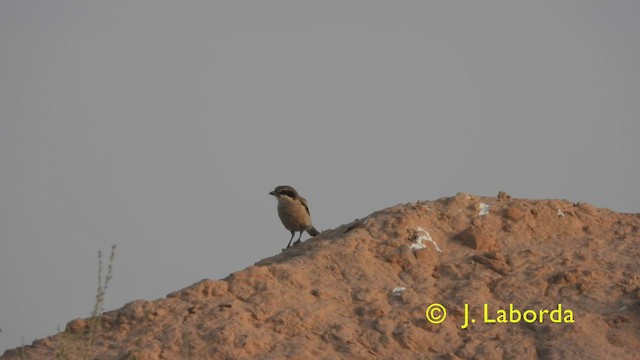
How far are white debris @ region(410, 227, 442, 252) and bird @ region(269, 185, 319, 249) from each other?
4873 mm

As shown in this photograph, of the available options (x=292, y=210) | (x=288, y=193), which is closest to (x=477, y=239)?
(x=292, y=210)

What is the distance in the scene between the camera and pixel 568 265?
7.88 metres

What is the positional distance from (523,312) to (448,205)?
1.77 metres

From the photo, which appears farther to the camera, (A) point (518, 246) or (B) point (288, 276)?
(A) point (518, 246)

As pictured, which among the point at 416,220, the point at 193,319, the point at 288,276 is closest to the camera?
the point at 193,319

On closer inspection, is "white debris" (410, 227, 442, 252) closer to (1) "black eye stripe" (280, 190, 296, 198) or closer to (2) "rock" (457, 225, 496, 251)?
(2) "rock" (457, 225, 496, 251)

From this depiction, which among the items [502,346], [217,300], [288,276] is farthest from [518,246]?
[217,300]

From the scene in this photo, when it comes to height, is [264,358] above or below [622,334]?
below

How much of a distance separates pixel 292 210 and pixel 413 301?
5912 mm

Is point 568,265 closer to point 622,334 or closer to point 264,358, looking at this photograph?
point 622,334

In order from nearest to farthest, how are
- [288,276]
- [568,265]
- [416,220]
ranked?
1. [288,276]
2. [568,265]
3. [416,220]

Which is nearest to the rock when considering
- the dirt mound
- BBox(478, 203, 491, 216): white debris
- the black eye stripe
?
the dirt mound

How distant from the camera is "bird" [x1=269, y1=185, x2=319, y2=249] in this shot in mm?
12984

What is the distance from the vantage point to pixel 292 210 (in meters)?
13.0
